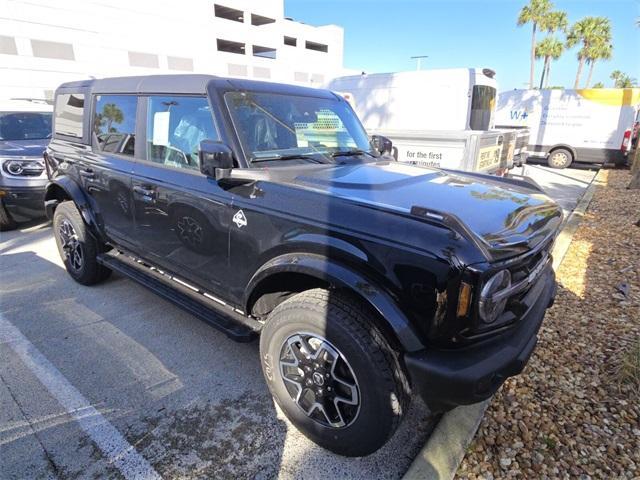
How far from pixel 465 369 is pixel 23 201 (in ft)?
22.1

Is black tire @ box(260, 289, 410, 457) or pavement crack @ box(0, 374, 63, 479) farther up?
black tire @ box(260, 289, 410, 457)

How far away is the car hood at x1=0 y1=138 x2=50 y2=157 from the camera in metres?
5.95

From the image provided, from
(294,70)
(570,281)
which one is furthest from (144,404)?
(294,70)

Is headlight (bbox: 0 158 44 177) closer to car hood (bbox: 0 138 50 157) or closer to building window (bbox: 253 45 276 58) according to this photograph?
car hood (bbox: 0 138 50 157)

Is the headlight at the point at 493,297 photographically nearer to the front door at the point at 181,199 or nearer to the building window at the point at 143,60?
the front door at the point at 181,199

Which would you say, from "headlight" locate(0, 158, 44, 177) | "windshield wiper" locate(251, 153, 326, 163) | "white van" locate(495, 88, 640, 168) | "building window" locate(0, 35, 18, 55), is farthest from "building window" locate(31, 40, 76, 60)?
"windshield wiper" locate(251, 153, 326, 163)

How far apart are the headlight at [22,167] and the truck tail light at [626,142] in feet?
54.7

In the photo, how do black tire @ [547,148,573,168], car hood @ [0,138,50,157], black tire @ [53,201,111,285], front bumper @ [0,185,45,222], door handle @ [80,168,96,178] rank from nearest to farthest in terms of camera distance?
door handle @ [80,168,96,178] → black tire @ [53,201,111,285] → front bumper @ [0,185,45,222] → car hood @ [0,138,50,157] → black tire @ [547,148,573,168]

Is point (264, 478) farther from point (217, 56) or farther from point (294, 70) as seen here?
point (294, 70)

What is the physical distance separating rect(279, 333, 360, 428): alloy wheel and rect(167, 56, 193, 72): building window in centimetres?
3858

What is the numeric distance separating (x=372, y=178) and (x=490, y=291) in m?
1.12

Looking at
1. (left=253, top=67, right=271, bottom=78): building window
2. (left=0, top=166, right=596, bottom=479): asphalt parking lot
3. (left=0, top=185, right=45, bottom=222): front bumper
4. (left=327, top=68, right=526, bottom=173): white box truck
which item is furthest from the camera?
(left=253, top=67, right=271, bottom=78): building window

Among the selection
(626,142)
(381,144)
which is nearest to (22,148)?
(381,144)

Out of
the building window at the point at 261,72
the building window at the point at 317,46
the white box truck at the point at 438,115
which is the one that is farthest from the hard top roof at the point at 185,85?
the building window at the point at 317,46
